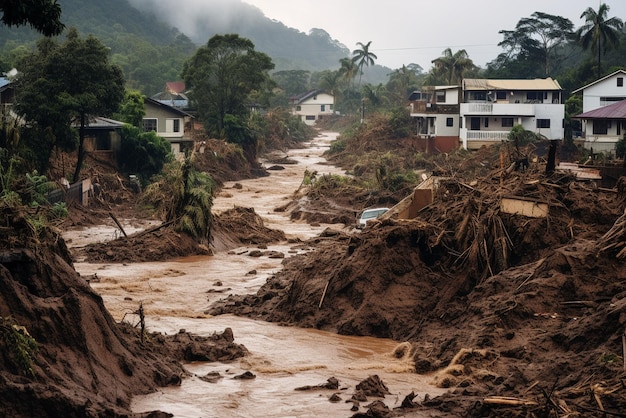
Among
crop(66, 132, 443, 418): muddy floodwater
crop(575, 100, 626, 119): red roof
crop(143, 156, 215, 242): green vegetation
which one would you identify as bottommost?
crop(66, 132, 443, 418): muddy floodwater

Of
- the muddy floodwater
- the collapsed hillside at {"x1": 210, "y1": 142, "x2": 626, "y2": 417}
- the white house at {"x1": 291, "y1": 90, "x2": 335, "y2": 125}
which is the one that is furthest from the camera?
the white house at {"x1": 291, "y1": 90, "x2": 335, "y2": 125}

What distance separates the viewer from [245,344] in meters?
22.0

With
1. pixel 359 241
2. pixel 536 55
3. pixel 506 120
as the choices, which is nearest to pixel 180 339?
pixel 359 241

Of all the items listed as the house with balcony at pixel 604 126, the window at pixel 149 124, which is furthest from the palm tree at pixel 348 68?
the window at pixel 149 124

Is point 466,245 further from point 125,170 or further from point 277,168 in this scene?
point 277,168

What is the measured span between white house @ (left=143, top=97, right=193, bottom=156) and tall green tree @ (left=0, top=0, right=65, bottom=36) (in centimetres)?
4693

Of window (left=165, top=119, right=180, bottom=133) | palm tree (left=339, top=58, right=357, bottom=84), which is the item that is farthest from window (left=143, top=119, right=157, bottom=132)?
palm tree (left=339, top=58, right=357, bottom=84)

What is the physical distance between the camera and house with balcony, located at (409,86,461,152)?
75625 millimetres

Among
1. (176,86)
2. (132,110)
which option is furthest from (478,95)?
(176,86)

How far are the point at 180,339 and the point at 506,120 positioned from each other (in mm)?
53260

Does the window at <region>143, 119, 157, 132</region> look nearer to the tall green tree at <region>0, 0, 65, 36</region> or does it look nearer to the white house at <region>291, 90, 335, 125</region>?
the tall green tree at <region>0, 0, 65, 36</region>

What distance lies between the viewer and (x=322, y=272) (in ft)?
83.8

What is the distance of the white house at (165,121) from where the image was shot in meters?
66.9

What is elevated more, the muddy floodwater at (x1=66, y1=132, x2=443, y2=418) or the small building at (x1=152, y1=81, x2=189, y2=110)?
the small building at (x1=152, y1=81, x2=189, y2=110)
